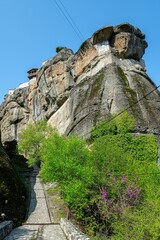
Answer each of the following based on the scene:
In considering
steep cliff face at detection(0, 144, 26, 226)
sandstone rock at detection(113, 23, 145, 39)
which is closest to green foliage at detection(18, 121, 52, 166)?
sandstone rock at detection(113, 23, 145, 39)

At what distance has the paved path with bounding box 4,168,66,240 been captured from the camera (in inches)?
566

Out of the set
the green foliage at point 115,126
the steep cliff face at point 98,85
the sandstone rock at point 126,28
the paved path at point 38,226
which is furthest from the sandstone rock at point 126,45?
the paved path at point 38,226

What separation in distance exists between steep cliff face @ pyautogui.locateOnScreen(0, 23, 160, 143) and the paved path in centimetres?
1050

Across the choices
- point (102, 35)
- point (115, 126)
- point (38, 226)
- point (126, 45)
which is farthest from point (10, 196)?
point (126, 45)

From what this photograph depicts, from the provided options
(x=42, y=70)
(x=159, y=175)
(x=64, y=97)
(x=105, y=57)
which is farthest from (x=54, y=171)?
(x=42, y=70)

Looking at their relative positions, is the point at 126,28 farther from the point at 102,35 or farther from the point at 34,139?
the point at 34,139

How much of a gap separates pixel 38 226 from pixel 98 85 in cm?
2163

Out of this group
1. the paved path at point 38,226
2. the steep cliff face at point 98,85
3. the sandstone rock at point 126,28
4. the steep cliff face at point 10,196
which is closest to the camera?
the paved path at point 38,226

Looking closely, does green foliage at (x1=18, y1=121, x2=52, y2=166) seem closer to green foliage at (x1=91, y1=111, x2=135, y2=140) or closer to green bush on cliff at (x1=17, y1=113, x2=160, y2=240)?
green foliage at (x1=91, y1=111, x2=135, y2=140)

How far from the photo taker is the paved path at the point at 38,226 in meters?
14.4

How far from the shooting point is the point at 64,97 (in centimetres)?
4616

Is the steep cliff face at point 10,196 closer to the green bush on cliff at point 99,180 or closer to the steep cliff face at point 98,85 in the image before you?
the green bush on cliff at point 99,180

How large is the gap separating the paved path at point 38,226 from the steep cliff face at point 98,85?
34.4 feet

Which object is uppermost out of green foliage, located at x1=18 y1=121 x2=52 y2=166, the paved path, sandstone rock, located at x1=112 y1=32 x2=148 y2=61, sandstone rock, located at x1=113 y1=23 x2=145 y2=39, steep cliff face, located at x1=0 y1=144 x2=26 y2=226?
sandstone rock, located at x1=113 y1=23 x2=145 y2=39
